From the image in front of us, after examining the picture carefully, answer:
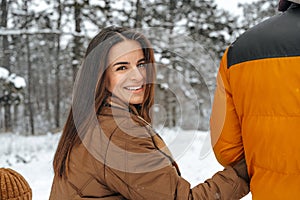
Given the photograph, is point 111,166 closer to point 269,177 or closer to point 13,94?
point 269,177

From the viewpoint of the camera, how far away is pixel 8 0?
14.0 m

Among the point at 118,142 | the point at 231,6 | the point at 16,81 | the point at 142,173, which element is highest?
the point at 231,6

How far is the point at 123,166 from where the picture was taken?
1.63 m

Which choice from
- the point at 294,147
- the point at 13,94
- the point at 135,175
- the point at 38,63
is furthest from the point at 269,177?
the point at 38,63

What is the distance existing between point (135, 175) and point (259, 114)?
0.57 m

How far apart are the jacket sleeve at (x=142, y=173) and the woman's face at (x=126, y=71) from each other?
23 cm

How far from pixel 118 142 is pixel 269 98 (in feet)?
2.11

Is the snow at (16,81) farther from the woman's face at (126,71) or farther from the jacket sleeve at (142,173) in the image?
the jacket sleeve at (142,173)

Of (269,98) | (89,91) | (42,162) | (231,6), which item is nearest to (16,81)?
(42,162)

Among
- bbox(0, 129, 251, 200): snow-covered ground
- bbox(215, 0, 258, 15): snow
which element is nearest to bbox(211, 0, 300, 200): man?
bbox(0, 129, 251, 200): snow-covered ground

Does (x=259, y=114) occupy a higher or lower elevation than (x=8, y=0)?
lower

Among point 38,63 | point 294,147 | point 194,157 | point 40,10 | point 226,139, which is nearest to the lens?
point 294,147

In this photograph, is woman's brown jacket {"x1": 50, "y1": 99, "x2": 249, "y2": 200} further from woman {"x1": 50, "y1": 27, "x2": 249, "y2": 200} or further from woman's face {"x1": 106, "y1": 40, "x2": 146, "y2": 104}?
woman's face {"x1": 106, "y1": 40, "x2": 146, "y2": 104}

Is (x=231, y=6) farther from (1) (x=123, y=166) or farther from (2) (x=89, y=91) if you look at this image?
(1) (x=123, y=166)
